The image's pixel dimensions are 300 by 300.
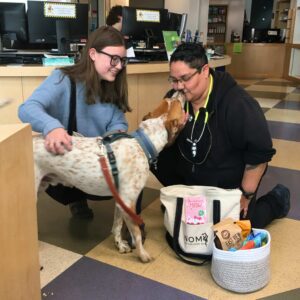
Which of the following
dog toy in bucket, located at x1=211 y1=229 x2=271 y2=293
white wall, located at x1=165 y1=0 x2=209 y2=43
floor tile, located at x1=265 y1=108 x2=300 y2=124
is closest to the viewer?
dog toy in bucket, located at x1=211 y1=229 x2=271 y2=293

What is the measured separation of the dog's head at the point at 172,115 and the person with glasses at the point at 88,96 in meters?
0.29

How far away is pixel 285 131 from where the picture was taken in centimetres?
484

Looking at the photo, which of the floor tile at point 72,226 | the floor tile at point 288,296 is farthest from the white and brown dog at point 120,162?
the floor tile at point 288,296

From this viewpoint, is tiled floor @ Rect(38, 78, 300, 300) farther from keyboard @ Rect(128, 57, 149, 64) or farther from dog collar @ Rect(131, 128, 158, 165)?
keyboard @ Rect(128, 57, 149, 64)

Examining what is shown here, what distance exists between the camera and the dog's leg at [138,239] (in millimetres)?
1923

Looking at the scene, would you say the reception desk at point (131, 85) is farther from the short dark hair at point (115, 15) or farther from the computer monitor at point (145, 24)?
the short dark hair at point (115, 15)

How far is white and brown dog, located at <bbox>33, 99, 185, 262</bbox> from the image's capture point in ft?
5.92

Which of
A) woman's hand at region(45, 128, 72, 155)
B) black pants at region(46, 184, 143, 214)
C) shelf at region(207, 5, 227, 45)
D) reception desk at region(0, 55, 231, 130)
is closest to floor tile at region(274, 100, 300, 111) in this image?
reception desk at region(0, 55, 231, 130)

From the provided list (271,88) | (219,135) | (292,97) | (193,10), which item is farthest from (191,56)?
(271,88)

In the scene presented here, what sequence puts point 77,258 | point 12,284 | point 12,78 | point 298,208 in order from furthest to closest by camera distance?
point 12,78
point 298,208
point 77,258
point 12,284

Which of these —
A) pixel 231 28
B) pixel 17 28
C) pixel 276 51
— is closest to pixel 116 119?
pixel 17 28

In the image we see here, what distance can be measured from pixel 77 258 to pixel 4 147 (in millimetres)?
1144

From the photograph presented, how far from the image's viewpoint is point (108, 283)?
71.0 inches

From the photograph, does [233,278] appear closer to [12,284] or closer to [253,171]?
[253,171]
